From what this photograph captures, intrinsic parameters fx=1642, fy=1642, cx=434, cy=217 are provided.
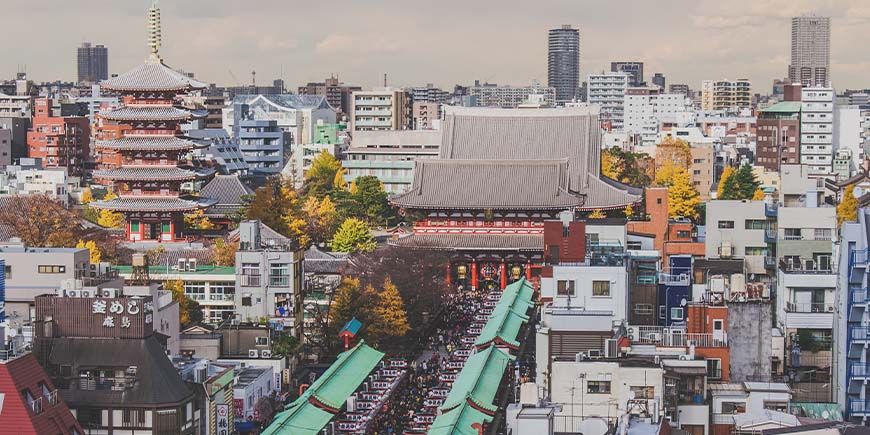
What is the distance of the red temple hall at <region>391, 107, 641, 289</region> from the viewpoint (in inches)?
3519

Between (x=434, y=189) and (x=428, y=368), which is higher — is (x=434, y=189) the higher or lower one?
the higher one

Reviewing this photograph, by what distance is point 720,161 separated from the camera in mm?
145375

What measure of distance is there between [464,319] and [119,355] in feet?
116

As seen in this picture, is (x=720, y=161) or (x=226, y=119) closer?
(x=720, y=161)

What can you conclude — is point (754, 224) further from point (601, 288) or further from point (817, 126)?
point (817, 126)

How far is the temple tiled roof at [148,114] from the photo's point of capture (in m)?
93.2

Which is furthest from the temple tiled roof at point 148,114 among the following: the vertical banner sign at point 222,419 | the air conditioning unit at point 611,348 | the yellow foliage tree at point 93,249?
the air conditioning unit at point 611,348

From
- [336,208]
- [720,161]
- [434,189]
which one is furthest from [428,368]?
[720,161]

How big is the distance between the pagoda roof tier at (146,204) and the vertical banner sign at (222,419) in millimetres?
48608

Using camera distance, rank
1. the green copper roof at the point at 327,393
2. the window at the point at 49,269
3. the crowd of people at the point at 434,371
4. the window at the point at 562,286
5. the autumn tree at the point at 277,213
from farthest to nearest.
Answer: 1. the autumn tree at the point at 277,213
2. the window at the point at 49,269
3. the crowd of people at the point at 434,371
4. the window at the point at 562,286
5. the green copper roof at the point at 327,393

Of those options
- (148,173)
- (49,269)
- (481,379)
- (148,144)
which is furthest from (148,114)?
(481,379)

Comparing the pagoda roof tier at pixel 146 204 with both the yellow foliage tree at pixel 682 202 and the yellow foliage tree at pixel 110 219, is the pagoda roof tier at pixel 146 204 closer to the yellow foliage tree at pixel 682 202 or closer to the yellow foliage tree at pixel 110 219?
the yellow foliage tree at pixel 110 219

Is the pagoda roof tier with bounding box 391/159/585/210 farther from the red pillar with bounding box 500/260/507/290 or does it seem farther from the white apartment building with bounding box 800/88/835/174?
the white apartment building with bounding box 800/88/835/174

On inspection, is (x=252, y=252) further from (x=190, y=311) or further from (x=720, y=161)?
(x=720, y=161)
